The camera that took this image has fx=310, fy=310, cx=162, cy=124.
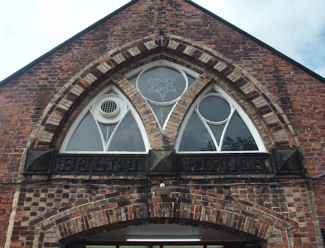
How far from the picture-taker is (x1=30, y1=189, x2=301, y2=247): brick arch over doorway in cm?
598

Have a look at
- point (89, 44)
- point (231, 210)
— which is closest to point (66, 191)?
point (231, 210)

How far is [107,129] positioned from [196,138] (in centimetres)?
212

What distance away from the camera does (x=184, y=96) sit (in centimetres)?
754

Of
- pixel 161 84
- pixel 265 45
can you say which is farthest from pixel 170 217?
pixel 265 45

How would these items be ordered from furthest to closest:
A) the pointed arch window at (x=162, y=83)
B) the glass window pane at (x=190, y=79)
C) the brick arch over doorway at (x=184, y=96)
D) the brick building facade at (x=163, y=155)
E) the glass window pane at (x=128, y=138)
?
the glass window pane at (x=190, y=79) → the pointed arch window at (x=162, y=83) → the glass window pane at (x=128, y=138) → the brick arch over doorway at (x=184, y=96) → the brick building facade at (x=163, y=155)

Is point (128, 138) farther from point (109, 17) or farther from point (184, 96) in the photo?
point (109, 17)

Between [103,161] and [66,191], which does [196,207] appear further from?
[66,191]

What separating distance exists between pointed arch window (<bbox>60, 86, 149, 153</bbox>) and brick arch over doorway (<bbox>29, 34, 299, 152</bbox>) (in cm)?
32

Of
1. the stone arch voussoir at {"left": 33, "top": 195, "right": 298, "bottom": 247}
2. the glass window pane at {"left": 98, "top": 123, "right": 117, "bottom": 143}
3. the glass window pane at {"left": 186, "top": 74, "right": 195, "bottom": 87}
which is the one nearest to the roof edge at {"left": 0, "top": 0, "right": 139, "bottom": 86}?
the glass window pane at {"left": 98, "top": 123, "right": 117, "bottom": 143}

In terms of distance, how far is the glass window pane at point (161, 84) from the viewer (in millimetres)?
7812

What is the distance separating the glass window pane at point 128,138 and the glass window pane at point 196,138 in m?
1.00

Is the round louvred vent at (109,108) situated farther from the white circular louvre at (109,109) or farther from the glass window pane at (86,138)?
the glass window pane at (86,138)

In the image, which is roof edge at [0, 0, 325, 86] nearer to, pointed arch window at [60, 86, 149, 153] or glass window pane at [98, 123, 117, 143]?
pointed arch window at [60, 86, 149, 153]

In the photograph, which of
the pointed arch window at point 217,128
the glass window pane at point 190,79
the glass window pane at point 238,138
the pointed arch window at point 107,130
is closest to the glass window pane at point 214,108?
the pointed arch window at point 217,128
